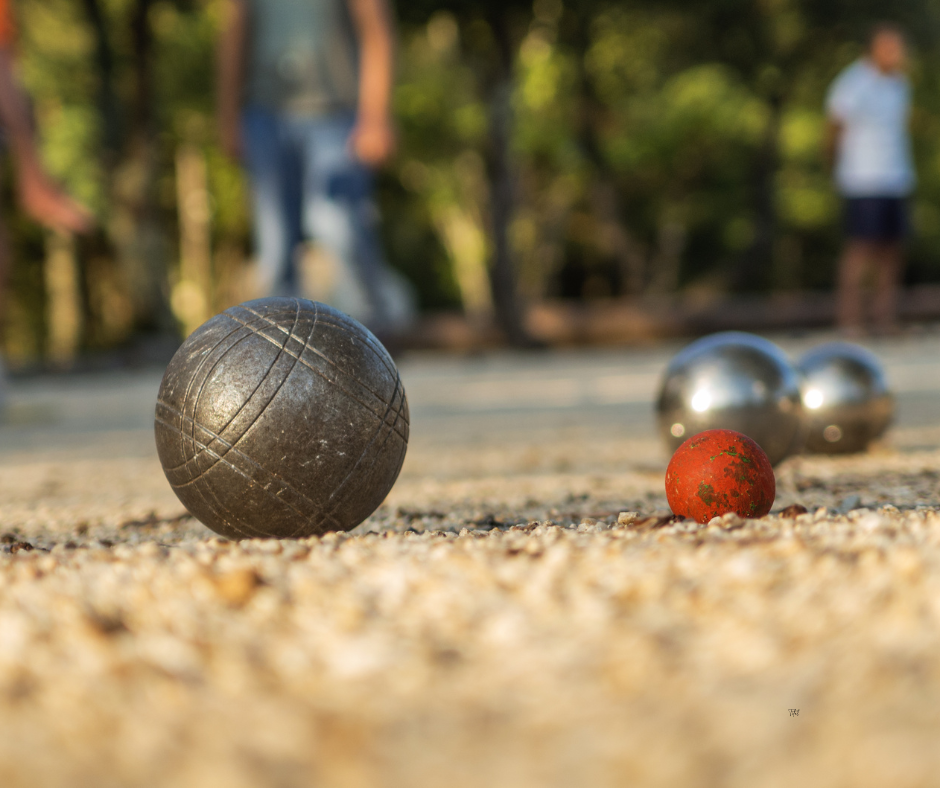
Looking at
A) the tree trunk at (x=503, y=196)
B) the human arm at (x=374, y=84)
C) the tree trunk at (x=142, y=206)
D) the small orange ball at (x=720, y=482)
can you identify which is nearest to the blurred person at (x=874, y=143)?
the tree trunk at (x=503, y=196)

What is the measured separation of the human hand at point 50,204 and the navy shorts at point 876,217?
8.08 meters

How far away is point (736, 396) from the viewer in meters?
4.21

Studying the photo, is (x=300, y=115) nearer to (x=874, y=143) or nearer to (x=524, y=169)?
(x=874, y=143)

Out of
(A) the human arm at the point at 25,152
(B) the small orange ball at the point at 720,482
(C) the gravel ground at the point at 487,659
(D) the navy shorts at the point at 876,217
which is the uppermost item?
(A) the human arm at the point at 25,152

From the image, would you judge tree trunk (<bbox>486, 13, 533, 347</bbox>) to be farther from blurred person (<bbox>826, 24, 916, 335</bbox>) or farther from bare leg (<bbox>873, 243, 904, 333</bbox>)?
bare leg (<bbox>873, 243, 904, 333</bbox>)

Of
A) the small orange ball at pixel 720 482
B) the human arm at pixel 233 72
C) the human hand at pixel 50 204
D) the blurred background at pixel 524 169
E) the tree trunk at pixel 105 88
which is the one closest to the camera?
the small orange ball at pixel 720 482

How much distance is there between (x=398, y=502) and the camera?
3930mm

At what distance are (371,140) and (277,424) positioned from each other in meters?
5.07

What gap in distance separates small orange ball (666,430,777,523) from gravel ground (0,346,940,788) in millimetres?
144

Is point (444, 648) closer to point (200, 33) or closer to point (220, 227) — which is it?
point (200, 33)

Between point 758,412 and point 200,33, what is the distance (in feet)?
A: 69.7

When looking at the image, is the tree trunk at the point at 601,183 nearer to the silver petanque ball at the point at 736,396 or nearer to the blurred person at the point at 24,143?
the blurred person at the point at 24,143

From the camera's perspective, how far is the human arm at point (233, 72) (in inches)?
292

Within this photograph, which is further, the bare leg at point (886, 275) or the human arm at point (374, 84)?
the bare leg at point (886, 275)
